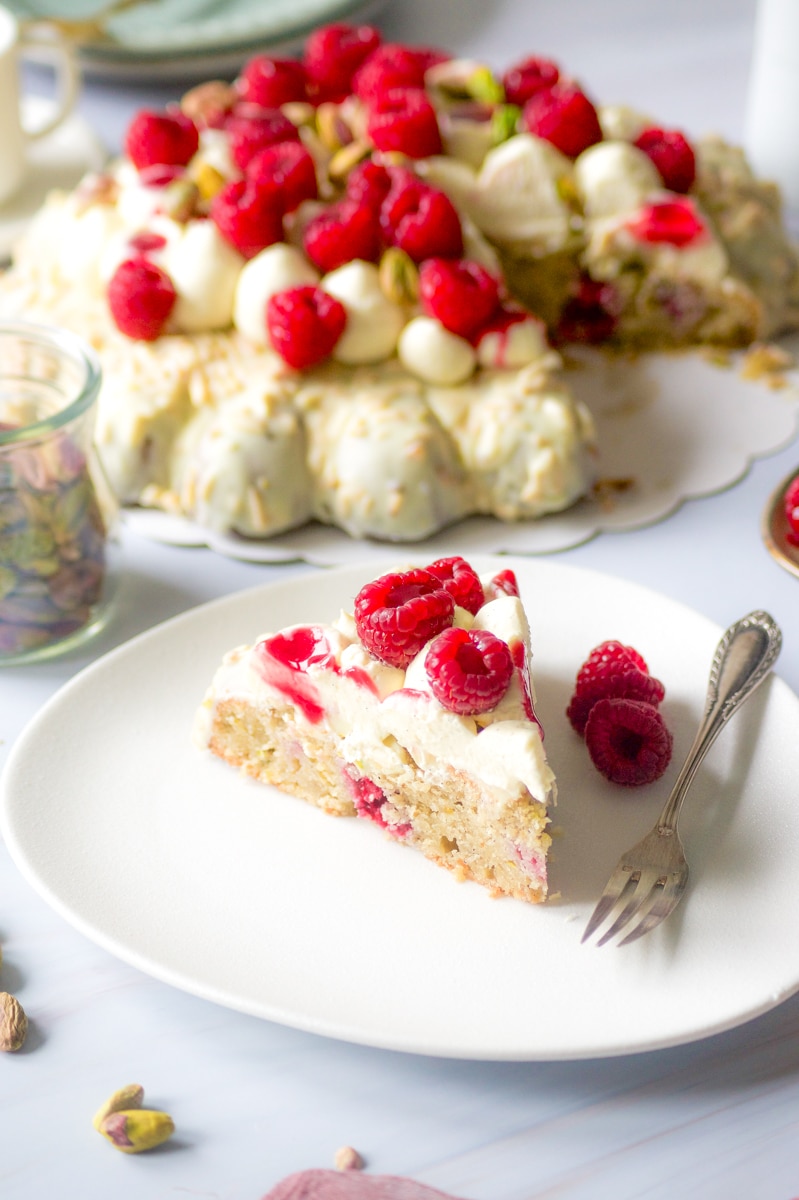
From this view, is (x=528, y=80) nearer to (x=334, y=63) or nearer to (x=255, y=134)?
(x=334, y=63)

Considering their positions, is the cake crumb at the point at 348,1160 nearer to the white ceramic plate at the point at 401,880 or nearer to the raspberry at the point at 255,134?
the white ceramic plate at the point at 401,880

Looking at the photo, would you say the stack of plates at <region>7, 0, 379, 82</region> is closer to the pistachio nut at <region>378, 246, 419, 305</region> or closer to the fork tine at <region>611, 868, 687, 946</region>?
the pistachio nut at <region>378, 246, 419, 305</region>

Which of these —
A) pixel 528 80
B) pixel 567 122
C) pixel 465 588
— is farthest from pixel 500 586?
pixel 528 80

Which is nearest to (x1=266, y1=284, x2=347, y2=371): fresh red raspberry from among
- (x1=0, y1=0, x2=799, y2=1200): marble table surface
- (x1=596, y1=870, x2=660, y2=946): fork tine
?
(x1=0, y1=0, x2=799, y2=1200): marble table surface

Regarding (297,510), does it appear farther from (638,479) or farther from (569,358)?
(569,358)

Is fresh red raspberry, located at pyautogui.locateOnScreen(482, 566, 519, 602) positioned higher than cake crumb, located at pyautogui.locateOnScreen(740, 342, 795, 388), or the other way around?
fresh red raspberry, located at pyautogui.locateOnScreen(482, 566, 519, 602)

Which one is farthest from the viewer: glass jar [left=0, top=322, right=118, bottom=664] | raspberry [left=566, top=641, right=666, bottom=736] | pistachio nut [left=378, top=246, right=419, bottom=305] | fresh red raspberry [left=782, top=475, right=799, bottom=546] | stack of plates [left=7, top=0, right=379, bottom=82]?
stack of plates [left=7, top=0, right=379, bottom=82]

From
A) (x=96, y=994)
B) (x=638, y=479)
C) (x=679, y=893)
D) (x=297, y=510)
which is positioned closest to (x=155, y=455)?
(x=297, y=510)
